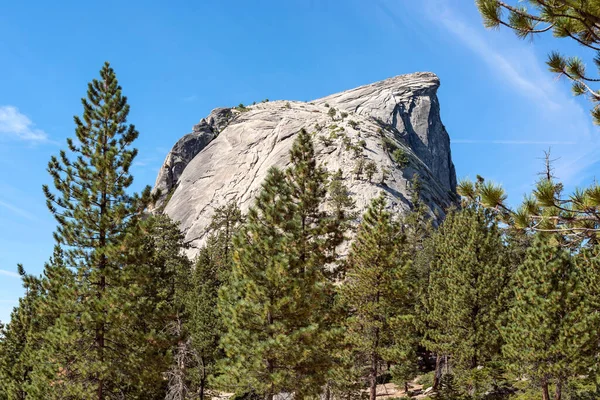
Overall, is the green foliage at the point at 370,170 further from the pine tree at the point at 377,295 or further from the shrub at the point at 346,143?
the pine tree at the point at 377,295

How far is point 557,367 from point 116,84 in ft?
74.3

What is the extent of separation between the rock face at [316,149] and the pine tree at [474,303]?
146 feet

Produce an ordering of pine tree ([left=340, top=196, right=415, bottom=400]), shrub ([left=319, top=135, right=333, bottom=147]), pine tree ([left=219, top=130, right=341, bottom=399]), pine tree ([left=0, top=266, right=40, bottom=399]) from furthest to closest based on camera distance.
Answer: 1. shrub ([left=319, top=135, right=333, bottom=147])
2. pine tree ([left=0, top=266, right=40, bottom=399])
3. pine tree ([left=340, top=196, right=415, bottom=400])
4. pine tree ([left=219, top=130, right=341, bottom=399])

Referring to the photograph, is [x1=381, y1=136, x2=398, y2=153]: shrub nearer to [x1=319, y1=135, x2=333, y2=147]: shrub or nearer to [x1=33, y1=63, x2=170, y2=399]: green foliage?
[x1=319, y1=135, x2=333, y2=147]: shrub

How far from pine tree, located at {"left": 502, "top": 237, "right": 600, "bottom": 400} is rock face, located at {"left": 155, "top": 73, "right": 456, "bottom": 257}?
50855 mm

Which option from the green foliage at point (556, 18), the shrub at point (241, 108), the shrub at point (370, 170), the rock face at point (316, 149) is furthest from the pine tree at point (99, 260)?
the shrub at point (241, 108)

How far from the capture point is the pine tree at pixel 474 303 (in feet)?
77.0

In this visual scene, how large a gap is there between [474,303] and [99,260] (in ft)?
64.5

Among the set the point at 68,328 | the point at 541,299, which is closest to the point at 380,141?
the point at 541,299

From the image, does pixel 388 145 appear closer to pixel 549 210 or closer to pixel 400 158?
pixel 400 158

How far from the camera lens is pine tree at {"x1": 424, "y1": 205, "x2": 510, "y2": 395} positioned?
23484 mm

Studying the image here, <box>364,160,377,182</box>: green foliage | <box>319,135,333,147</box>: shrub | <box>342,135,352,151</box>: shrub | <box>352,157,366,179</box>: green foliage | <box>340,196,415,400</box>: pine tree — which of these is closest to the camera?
<box>340,196,415,400</box>: pine tree

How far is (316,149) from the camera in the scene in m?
84.8

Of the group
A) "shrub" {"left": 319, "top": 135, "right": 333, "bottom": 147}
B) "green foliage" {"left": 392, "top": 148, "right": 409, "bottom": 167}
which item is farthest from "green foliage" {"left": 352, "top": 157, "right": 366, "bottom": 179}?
"shrub" {"left": 319, "top": 135, "right": 333, "bottom": 147}
